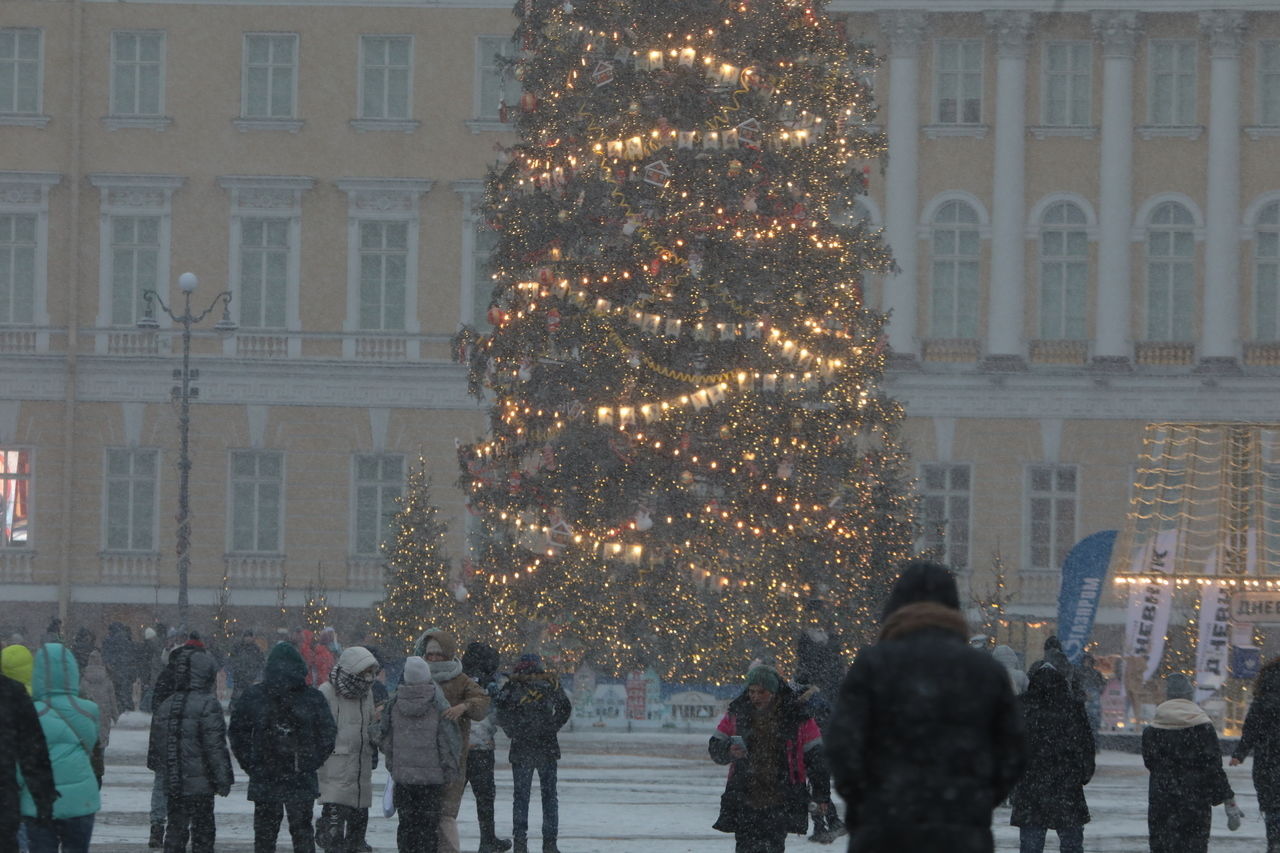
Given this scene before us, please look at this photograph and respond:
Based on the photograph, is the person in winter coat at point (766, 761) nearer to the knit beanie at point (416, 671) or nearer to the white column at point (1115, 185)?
the knit beanie at point (416, 671)

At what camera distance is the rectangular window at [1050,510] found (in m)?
44.5

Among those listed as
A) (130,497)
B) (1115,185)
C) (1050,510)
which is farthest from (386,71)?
(1050,510)

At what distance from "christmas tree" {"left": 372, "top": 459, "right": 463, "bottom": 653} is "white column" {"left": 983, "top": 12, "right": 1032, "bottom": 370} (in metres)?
12.3

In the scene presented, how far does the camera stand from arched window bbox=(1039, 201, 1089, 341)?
4481 centimetres

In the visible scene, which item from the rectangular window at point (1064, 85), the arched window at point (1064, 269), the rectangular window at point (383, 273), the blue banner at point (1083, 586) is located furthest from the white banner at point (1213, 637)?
the rectangular window at point (383, 273)

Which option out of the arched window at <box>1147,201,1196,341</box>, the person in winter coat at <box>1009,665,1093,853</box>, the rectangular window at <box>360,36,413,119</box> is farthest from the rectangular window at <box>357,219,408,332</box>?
the person in winter coat at <box>1009,665,1093,853</box>

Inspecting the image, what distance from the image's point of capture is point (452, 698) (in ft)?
49.0

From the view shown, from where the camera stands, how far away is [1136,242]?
44719mm

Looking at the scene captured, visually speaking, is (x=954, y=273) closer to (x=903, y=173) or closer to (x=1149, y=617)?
(x=903, y=173)

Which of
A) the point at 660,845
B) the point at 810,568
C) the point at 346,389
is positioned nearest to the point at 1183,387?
the point at 346,389

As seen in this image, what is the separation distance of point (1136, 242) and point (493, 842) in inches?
1185

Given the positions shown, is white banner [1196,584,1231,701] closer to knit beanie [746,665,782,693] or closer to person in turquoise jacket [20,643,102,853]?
knit beanie [746,665,782,693]

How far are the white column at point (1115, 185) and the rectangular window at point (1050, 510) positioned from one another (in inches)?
87.8

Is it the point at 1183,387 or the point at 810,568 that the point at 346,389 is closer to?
the point at 1183,387
